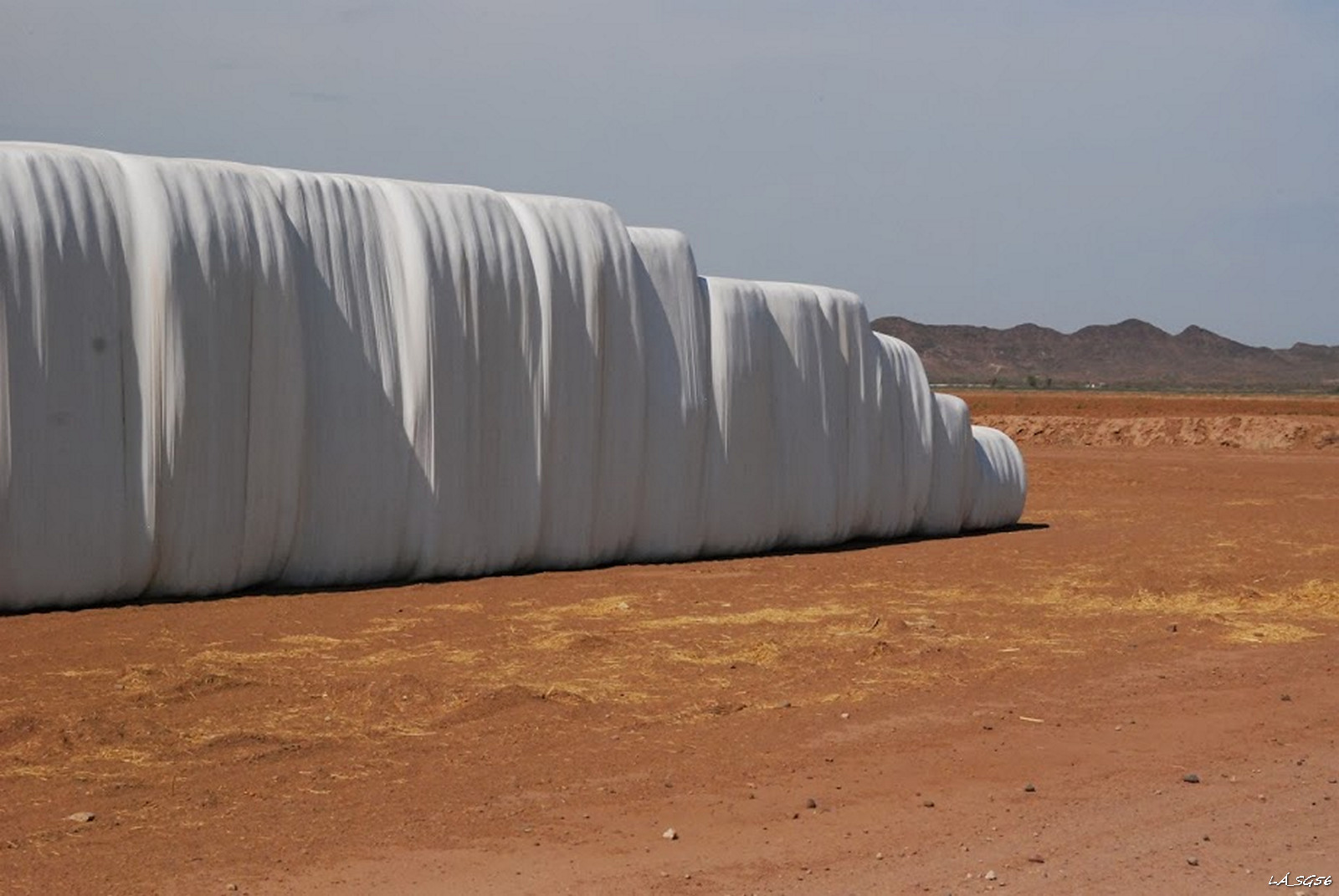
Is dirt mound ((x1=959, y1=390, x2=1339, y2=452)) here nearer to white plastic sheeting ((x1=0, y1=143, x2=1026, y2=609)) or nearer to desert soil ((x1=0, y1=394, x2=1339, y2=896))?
white plastic sheeting ((x1=0, y1=143, x2=1026, y2=609))

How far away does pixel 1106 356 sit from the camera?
147625 mm

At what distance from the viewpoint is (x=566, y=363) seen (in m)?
13.5

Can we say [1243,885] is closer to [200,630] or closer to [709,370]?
[200,630]

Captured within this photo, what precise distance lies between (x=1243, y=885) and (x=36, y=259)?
7.92 m

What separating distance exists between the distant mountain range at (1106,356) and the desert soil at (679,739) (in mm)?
120256

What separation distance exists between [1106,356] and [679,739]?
475 ft

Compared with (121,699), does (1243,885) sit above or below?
above

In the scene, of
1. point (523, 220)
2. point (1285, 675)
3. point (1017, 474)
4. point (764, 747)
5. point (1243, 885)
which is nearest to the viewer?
point (1243, 885)

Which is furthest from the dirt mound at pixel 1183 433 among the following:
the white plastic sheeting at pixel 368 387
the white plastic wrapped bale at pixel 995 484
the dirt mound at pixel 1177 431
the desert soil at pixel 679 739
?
the desert soil at pixel 679 739

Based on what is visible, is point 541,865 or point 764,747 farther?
point 764,747

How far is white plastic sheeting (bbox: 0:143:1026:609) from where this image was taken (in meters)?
10.7

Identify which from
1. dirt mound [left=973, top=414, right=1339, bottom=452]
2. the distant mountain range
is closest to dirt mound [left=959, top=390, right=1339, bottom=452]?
dirt mound [left=973, top=414, right=1339, bottom=452]

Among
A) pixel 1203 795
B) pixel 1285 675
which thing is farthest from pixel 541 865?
pixel 1285 675

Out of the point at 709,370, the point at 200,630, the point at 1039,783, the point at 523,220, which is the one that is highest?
the point at 523,220
